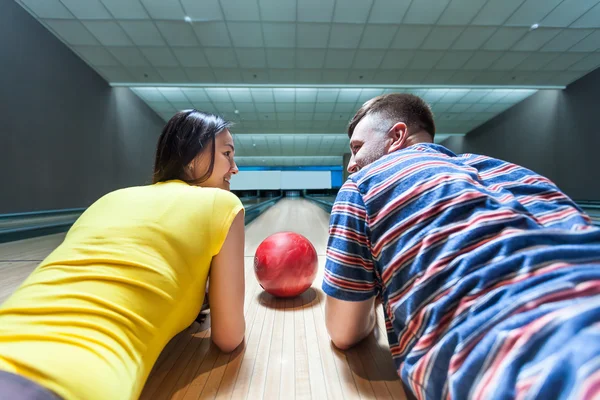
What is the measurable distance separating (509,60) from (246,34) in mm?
4889

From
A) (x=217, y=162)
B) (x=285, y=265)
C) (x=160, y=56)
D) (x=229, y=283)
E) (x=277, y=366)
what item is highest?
(x=160, y=56)

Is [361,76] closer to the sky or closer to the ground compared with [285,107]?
closer to the sky

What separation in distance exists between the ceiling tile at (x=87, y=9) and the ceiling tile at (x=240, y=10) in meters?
1.68

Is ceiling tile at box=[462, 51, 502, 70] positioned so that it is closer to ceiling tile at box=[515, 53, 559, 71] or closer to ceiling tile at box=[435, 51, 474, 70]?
ceiling tile at box=[435, 51, 474, 70]

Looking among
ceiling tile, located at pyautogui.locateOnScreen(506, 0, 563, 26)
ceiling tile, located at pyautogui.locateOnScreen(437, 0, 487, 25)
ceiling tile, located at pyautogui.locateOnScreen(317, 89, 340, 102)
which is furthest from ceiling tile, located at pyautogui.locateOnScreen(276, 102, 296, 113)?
ceiling tile, located at pyautogui.locateOnScreen(506, 0, 563, 26)

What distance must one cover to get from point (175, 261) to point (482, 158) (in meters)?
0.78

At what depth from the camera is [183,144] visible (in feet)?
2.91

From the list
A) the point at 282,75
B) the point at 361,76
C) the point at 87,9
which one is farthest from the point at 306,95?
the point at 87,9

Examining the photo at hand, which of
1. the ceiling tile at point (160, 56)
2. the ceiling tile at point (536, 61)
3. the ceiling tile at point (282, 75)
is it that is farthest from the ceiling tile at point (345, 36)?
the ceiling tile at point (536, 61)

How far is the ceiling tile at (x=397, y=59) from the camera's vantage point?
525cm

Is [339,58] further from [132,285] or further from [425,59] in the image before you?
[132,285]

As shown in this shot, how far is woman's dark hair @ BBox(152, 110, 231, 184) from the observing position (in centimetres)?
89

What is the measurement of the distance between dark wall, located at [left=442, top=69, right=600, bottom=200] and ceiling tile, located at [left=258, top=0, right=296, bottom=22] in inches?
254

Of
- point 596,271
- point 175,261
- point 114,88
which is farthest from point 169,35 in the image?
point 596,271
